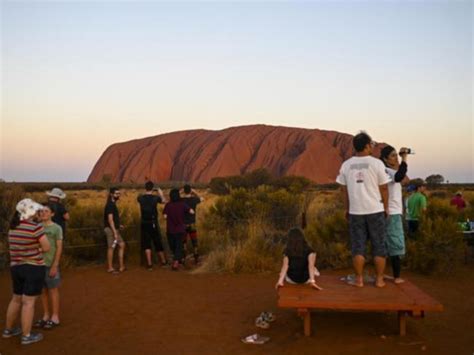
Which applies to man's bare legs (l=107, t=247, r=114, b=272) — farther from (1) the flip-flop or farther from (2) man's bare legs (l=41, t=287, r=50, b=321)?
(1) the flip-flop

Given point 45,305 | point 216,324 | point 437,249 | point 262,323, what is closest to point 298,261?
point 262,323

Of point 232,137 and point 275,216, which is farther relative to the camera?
point 232,137

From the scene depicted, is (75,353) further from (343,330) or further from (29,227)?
(343,330)

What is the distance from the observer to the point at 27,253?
5156 millimetres

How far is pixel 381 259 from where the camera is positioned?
552cm

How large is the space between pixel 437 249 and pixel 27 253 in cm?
705

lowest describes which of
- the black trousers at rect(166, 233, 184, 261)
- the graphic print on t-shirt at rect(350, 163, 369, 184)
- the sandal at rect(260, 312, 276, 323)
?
the sandal at rect(260, 312, 276, 323)

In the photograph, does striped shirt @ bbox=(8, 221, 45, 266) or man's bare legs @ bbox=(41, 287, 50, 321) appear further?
man's bare legs @ bbox=(41, 287, 50, 321)

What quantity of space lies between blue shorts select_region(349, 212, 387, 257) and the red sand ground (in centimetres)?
93

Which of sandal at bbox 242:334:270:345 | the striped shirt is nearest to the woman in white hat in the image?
the striped shirt

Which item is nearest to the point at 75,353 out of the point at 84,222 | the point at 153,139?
the point at 84,222

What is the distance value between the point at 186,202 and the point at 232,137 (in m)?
63.1

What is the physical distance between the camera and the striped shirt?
5.12 m

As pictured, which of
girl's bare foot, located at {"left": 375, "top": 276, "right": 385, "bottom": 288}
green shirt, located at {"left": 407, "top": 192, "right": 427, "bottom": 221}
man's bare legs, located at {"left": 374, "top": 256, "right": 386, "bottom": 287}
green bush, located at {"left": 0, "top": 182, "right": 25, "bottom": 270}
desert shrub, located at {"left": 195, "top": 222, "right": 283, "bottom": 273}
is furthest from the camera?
green bush, located at {"left": 0, "top": 182, "right": 25, "bottom": 270}
